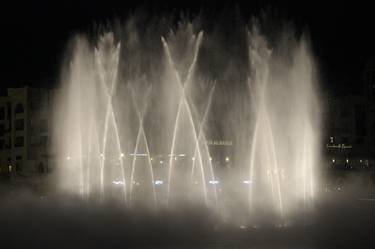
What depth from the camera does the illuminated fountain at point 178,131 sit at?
5000 cm

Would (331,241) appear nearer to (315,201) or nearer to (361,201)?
(315,201)

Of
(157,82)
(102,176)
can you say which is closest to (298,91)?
(157,82)

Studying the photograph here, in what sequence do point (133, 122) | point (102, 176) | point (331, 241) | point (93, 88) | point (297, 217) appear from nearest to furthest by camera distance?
point (331, 241), point (297, 217), point (93, 88), point (102, 176), point (133, 122)

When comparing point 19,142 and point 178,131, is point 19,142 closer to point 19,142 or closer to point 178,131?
point 19,142

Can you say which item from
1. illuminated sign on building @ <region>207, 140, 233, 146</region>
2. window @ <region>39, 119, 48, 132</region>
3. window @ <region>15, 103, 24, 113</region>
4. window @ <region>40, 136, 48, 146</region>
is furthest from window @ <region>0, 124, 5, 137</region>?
illuminated sign on building @ <region>207, 140, 233, 146</region>

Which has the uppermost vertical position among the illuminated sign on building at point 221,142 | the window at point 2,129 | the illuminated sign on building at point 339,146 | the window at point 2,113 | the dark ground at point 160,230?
the window at point 2,113

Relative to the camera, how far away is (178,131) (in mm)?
64938

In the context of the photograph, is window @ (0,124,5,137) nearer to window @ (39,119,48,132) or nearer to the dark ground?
window @ (39,119,48,132)

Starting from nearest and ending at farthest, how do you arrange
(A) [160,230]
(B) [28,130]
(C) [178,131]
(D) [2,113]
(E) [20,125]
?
(A) [160,230] → (C) [178,131] → (B) [28,130] → (E) [20,125] → (D) [2,113]

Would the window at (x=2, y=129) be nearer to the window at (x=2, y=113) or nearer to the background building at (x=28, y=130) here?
the window at (x=2, y=113)

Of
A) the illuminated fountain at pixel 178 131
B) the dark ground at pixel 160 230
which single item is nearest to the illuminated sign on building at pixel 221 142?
the illuminated fountain at pixel 178 131

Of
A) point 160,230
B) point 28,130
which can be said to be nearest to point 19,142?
point 28,130

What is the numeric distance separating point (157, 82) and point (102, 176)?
10.0 m

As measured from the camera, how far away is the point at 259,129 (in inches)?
2008
